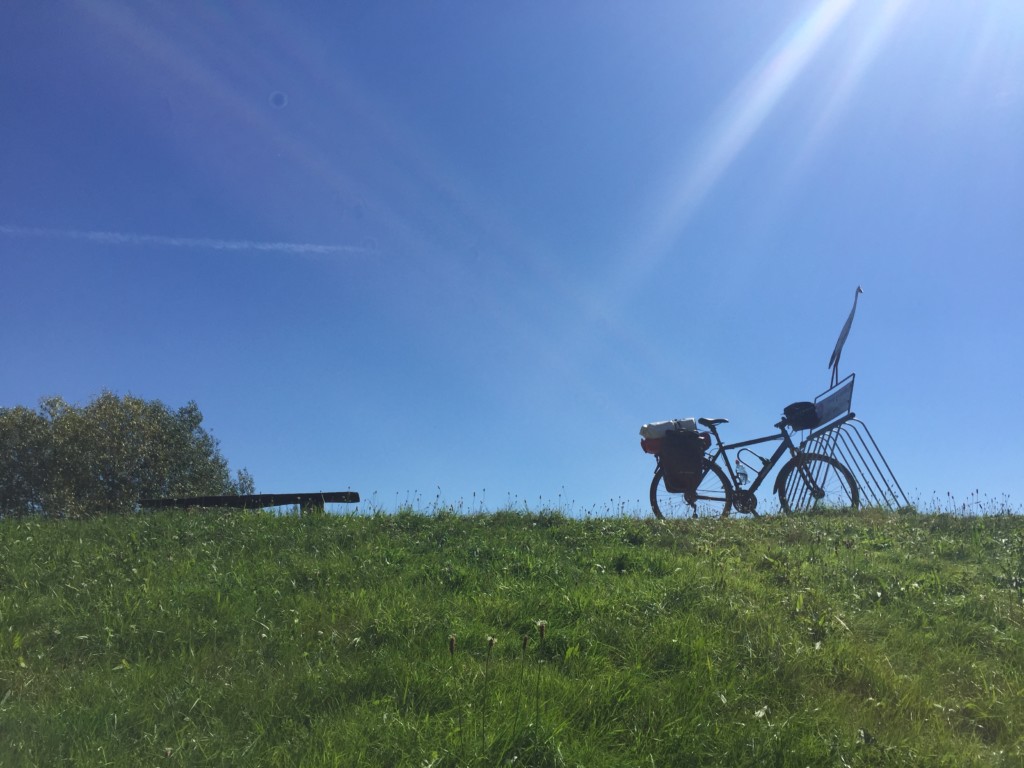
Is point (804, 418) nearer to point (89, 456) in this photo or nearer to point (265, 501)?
point (265, 501)

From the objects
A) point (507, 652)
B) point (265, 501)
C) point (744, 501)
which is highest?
point (265, 501)

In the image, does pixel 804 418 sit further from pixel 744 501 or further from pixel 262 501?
pixel 262 501

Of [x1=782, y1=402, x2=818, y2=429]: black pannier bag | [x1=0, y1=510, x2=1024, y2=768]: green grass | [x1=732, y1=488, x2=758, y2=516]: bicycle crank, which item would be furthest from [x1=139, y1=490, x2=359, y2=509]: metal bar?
[x1=782, y1=402, x2=818, y2=429]: black pannier bag

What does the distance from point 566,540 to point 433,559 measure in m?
1.98

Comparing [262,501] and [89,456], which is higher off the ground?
[89,456]

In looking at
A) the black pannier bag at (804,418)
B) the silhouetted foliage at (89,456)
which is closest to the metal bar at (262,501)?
the black pannier bag at (804,418)

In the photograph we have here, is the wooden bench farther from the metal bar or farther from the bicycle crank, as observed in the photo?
the bicycle crank

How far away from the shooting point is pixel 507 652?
5352 millimetres

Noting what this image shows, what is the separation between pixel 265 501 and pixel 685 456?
23.7 ft

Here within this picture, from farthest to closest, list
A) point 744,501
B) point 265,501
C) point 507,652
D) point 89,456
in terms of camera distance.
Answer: point 89,456 → point 744,501 → point 265,501 → point 507,652

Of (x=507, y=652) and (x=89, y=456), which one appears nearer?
(x=507, y=652)

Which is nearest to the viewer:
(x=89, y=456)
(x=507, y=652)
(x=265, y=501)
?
(x=507, y=652)

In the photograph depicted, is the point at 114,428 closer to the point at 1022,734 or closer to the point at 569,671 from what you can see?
the point at 569,671

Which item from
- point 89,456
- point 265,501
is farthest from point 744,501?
point 89,456
